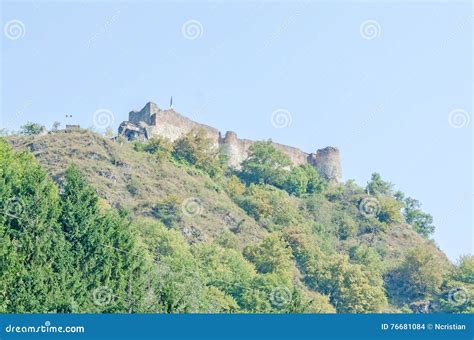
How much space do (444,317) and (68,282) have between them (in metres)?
19.6

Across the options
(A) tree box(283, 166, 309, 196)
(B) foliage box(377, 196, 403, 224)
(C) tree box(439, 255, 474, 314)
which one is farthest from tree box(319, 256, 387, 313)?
(A) tree box(283, 166, 309, 196)

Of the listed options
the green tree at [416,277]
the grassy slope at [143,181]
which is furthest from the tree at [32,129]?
the green tree at [416,277]

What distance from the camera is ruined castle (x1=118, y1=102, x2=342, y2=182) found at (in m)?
112

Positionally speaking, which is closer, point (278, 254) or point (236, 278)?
point (236, 278)

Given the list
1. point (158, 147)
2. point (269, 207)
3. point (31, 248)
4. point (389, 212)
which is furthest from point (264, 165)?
point (31, 248)

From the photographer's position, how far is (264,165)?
118 meters

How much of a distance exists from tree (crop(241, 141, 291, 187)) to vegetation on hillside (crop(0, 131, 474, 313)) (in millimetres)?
126

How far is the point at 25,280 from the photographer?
4516 centimetres

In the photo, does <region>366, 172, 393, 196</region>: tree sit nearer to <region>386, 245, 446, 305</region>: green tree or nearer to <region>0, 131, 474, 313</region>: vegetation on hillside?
<region>0, 131, 474, 313</region>: vegetation on hillside

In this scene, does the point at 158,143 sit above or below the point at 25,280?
above

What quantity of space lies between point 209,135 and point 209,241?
2682 cm

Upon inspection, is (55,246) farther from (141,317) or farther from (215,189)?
(215,189)

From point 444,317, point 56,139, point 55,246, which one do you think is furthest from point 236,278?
point 444,317

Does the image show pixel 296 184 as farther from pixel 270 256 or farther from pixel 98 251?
pixel 98 251
